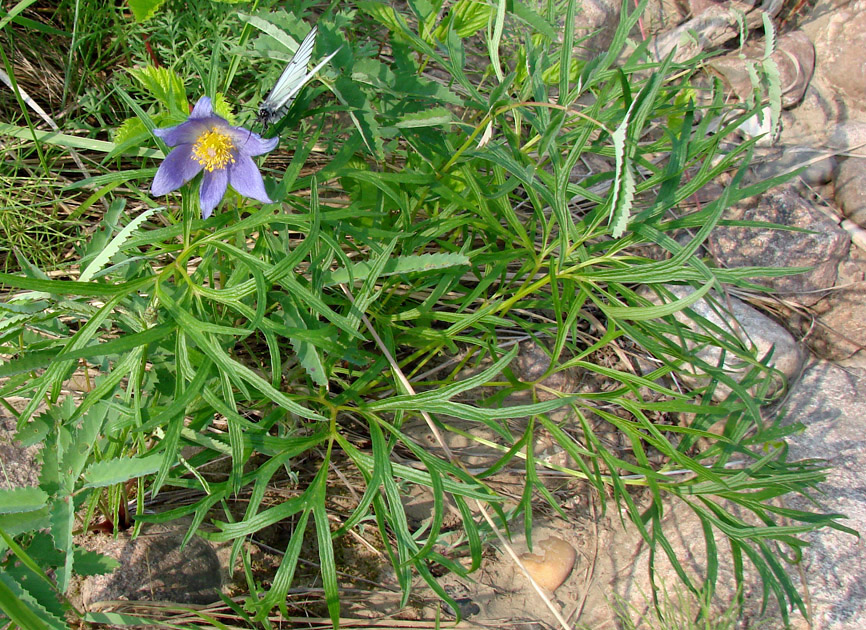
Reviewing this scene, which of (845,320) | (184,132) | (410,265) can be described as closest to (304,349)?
(410,265)

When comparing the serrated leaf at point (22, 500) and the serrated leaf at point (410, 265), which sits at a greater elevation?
the serrated leaf at point (410, 265)

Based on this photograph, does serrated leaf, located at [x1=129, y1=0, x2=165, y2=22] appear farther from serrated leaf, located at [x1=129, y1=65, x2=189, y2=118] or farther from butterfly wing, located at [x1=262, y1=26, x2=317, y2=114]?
butterfly wing, located at [x1=262, y1=26, x2=317, y2=114]

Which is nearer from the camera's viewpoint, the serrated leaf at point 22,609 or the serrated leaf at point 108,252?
the serrated leaf at point 22,609

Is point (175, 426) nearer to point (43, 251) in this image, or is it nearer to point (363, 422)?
point (363, 422)

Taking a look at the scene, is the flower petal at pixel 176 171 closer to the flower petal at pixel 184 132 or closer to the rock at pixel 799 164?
the flower petal at pixel 184 132

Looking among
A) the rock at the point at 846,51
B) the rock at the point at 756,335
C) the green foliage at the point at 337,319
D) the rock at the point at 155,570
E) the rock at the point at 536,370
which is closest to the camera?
the green foliage at the point at 337,319

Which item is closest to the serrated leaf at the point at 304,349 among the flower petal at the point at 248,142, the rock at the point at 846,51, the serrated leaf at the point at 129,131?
the flower petal at the point at 248,142

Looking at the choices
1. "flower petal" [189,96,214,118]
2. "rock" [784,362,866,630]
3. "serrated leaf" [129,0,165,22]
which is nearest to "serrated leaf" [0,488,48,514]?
"flower petal" [189,96,214,118]
